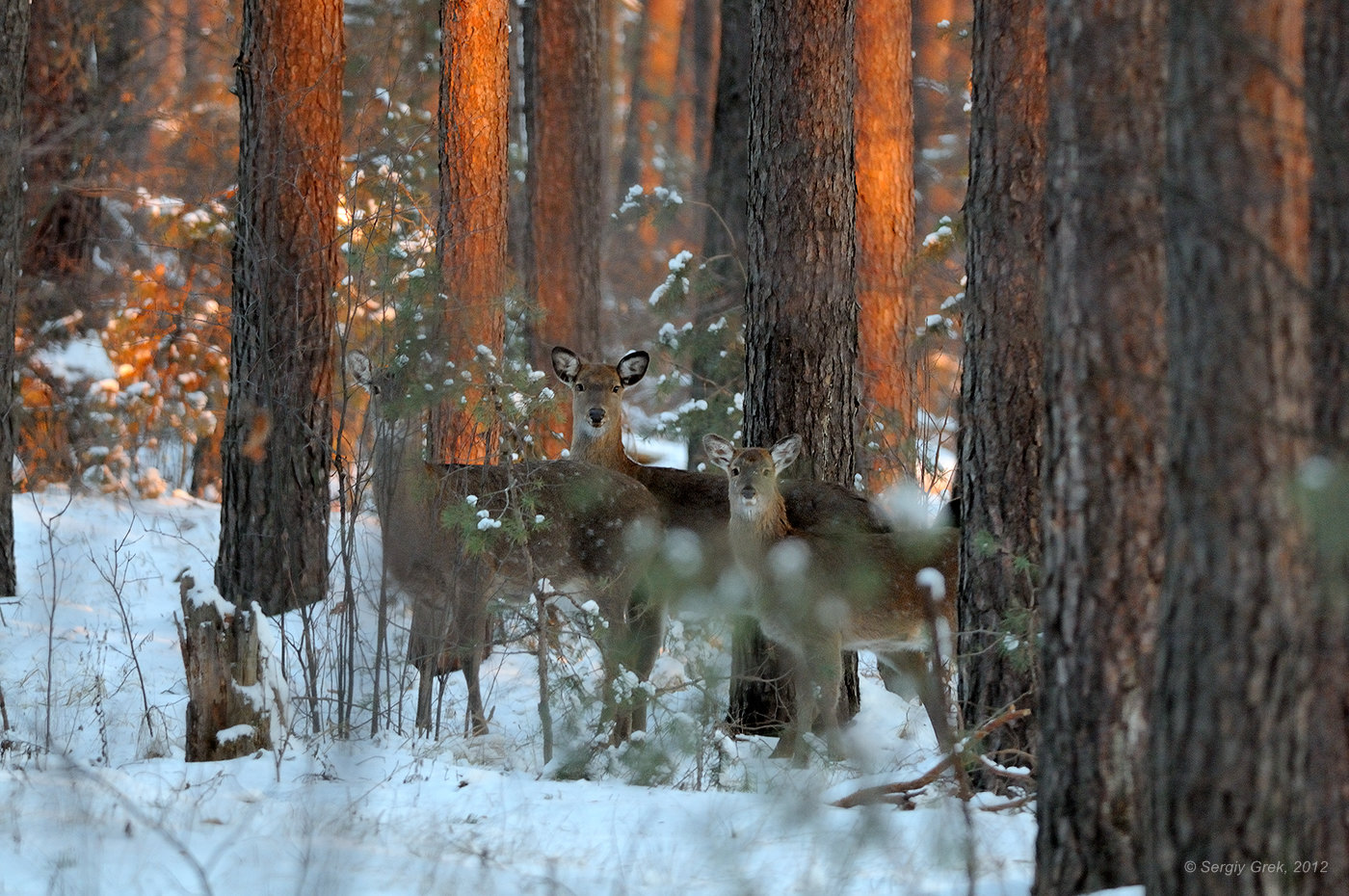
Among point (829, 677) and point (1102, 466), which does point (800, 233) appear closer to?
point (829, 677)

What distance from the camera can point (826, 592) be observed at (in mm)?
9047

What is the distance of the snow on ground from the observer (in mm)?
4984

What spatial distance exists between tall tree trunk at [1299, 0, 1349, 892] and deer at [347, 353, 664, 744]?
178 inches

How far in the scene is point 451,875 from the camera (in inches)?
198

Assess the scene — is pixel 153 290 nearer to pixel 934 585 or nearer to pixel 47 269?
pixel 47 269

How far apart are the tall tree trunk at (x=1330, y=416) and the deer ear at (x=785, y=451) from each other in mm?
5448

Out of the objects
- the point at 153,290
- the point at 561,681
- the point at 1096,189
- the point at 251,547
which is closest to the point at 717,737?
the point at 561,681

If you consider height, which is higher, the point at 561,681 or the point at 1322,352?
the point at 1322,352

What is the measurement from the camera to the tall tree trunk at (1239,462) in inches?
145

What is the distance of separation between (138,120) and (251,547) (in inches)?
412

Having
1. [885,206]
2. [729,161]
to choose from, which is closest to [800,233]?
[885,206]

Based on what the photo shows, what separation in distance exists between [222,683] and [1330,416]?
17.3ft

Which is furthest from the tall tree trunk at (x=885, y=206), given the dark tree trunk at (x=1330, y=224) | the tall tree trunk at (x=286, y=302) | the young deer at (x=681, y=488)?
the dark tree trunk at (x=1330, y=224)

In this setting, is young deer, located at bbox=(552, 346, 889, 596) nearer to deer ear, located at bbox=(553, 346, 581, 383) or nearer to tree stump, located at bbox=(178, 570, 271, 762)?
deer ear, located at bbox=(553, 346, 581, 383)
